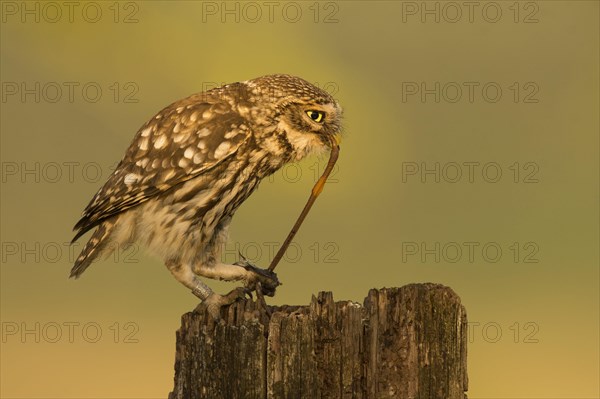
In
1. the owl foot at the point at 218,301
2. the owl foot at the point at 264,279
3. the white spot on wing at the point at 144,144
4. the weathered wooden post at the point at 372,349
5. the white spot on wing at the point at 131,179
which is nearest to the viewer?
the weathered wooden post at the point at 372,349

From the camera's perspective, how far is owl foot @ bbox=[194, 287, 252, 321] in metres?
3.99

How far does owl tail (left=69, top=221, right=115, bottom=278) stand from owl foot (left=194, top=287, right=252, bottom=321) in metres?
1.30

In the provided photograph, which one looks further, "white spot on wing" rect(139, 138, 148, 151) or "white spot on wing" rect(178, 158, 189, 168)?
"white spot on wing" rect(139, 138, 148, 151)

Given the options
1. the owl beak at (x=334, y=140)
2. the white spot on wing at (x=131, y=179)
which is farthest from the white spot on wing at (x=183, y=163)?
the owl beak at (x=334, y=140)

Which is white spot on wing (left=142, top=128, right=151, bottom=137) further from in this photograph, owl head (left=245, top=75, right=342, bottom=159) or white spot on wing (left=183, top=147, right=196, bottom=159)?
owl head (left=245, top=75, right=342, bottom=159)

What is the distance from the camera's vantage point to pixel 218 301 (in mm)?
4301

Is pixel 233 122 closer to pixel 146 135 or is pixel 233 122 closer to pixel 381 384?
pixel 146 135

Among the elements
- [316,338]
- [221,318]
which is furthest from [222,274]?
[316,338]

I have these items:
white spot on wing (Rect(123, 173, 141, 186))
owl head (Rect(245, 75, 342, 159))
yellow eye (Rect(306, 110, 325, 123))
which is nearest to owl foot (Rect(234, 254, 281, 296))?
owl head (Rect(245, 75, 342, 159))

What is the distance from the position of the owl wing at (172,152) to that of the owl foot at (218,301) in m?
1.03

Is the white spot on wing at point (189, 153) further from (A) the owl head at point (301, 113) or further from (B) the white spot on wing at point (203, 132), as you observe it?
(A) the owl head at point (301, 113)

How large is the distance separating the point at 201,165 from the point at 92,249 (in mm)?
Result: 959

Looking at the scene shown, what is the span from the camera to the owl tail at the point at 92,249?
559 cm

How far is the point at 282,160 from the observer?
5.62m
